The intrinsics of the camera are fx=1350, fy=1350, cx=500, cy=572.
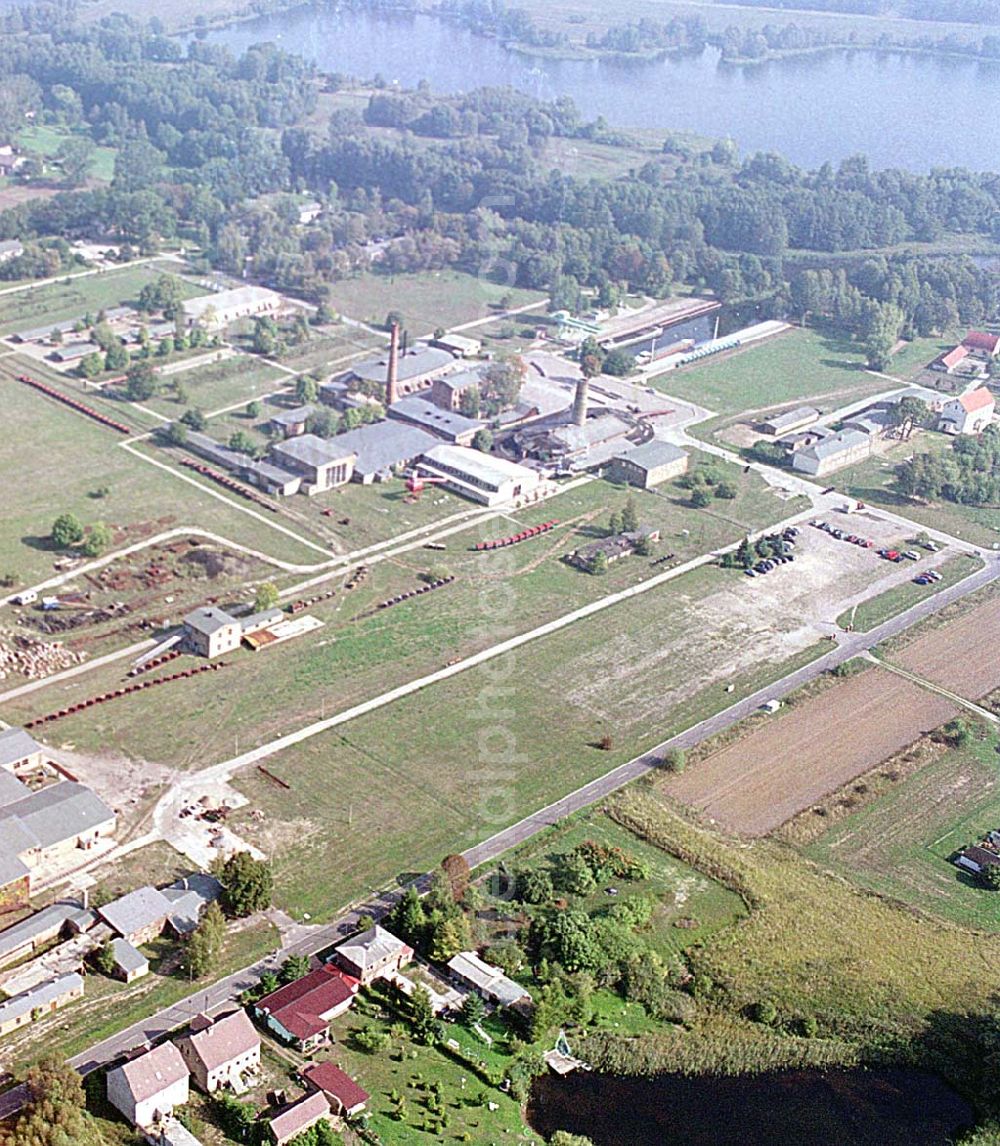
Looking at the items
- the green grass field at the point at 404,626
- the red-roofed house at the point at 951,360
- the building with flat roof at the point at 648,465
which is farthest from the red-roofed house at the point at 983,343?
the building with flat roof at the point at 648,465

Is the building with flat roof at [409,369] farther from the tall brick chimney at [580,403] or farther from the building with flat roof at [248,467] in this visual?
the building with flat roof at [248,467]

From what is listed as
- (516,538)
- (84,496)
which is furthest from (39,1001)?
(84,496)

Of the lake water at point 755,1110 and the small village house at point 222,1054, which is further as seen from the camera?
the lake water at point 755,1110

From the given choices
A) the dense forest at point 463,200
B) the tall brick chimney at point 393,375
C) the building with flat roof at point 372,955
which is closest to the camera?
the building with flat roof at point 372,955

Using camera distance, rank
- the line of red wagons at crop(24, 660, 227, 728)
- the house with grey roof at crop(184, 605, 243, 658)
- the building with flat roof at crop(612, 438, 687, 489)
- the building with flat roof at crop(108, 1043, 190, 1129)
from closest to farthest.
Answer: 1. the building with flat roof at crop(108, 1043, 190, 1129)
2. the line of red wagons at crop(24, 660, 227, 728)
3. the house with grey roof at crop(184, 605, 243, 658)
4. the building with flat roof at crop(612, 438, 687, 489)

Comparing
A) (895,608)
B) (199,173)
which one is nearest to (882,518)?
(895,608)

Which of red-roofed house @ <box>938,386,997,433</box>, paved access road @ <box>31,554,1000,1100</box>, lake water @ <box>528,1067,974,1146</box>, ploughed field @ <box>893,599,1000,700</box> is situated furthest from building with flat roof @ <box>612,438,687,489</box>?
lake water @ <box>528,1067,974,1146</box>

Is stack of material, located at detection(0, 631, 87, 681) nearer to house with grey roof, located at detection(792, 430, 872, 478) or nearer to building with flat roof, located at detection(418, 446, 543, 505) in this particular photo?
building with flat roof, located at detection(418, 446, 543, 505)
